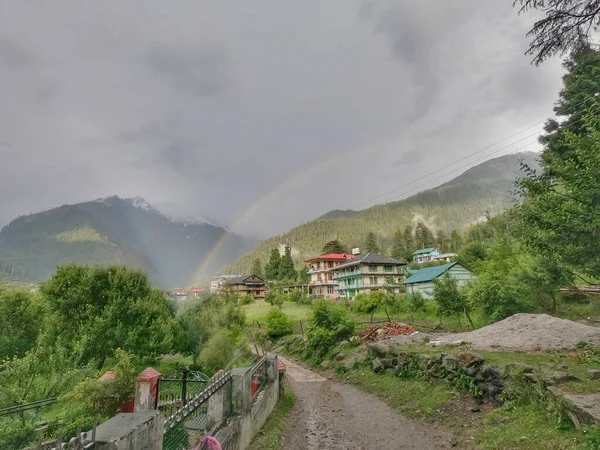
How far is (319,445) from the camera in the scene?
7.59m

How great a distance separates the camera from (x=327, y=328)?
2094 cm

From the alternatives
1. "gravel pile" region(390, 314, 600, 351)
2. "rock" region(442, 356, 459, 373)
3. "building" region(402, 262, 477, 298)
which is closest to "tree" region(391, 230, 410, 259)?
"building" region(402, 262, 477, 298)

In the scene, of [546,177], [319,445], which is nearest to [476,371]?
[319,445]

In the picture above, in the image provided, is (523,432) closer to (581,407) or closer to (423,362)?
(581,407)

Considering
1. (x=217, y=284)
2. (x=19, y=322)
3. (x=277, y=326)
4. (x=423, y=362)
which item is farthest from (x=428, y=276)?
(x=217, y=284)

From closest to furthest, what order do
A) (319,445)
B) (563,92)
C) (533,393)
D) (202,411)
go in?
(202,411)
(533,393)
(319,445)
(563,92)

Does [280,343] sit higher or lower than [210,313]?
lower

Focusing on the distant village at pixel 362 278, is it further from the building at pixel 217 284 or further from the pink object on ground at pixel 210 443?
the pink object on ground at pixel 210 443

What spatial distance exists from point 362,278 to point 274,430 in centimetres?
4792

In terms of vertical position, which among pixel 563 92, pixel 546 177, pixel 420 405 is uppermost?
pixel 563 92

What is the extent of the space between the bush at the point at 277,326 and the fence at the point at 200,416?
27360 mm

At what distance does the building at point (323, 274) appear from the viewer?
6888 cm

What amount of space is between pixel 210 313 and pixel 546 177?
21799 mm

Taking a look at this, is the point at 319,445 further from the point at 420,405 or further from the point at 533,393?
the point at 533,393
